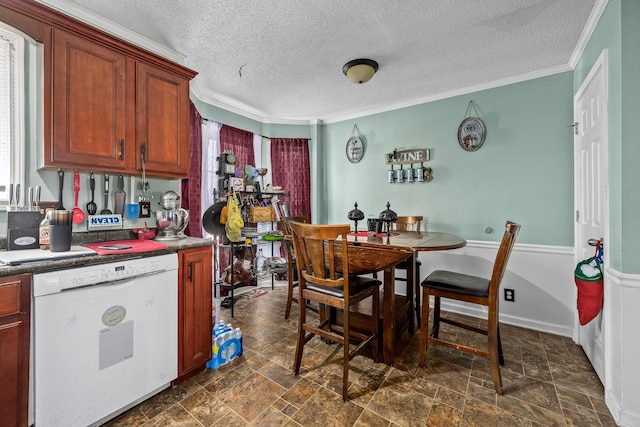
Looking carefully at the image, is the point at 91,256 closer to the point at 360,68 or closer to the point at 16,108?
the point at 16,108

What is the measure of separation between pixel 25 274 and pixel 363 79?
8.74 feet

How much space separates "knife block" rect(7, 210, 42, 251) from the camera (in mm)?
1559

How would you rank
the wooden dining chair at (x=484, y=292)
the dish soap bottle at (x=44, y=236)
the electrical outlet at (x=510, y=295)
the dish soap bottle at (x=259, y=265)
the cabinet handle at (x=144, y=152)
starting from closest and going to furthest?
the dish soap bottle at (x=44, y=236), the wooden dining chair at (x=484, y=292), the cabinet handle at (x=144, y=152), the electrical outlet at (x=510, y=295), the dish soap bottle at (x=259, y=265)

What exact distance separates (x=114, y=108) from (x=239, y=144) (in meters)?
1.95

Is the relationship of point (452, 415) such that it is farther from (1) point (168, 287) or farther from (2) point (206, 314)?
(1) point (168, 287)

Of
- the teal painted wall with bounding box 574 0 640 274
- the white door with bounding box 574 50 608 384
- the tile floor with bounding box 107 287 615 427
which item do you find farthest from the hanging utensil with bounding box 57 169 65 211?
the white door with bounding box 574 50 608 384

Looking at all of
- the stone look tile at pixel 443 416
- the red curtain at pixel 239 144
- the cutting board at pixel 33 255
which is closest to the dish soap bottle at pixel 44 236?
the cutting board at pixel 33 255

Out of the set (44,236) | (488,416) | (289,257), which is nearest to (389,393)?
(488,416)

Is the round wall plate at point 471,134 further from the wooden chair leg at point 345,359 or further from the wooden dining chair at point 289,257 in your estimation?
the wooden chair leg at point 345,359

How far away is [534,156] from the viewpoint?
2.71m

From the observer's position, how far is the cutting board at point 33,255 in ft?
4.20

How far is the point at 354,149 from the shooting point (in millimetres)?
3902

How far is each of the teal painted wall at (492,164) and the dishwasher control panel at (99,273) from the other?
108 inches

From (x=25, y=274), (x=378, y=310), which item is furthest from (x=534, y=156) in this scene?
(x=25, y=274)
